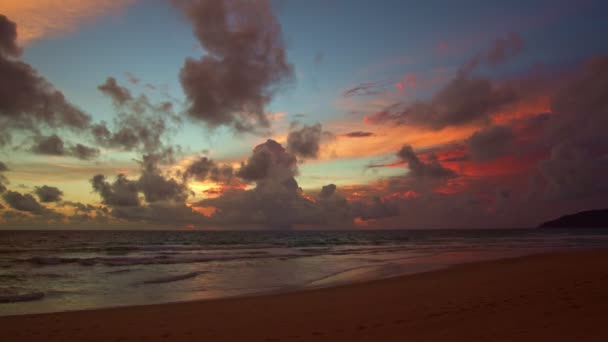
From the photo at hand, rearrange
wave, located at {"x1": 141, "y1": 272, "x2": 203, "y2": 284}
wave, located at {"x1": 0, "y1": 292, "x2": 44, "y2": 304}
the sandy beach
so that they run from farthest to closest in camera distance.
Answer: wave, located at {"x1": 141, "y1": 272, "x2": 203, "y2": 284}, wave, located at {"x1": 0, "y1": 292, "x2": 44, "y2": 304}, the sandy beach

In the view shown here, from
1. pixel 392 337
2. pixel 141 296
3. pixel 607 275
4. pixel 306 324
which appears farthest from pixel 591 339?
pixel 141 296

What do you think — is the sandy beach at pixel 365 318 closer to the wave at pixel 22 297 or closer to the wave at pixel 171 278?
the wave at pixel 22 297

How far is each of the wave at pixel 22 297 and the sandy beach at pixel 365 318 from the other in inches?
163

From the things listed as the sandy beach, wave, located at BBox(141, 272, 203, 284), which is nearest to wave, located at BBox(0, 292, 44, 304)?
the sandy beach

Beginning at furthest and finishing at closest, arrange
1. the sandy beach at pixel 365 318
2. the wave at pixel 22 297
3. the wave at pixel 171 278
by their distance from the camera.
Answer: the wave at pixel 171 278
the wave at pixel 22 297
the sandy beach at pixel 365 318

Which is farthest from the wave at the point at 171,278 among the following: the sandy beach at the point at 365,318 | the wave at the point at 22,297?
the sandy beach at the point at 365,318

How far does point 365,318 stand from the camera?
916 cm

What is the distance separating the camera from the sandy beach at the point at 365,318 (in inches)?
297

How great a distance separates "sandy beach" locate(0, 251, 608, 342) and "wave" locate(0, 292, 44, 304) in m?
4.14

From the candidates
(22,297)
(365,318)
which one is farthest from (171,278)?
(365,318)

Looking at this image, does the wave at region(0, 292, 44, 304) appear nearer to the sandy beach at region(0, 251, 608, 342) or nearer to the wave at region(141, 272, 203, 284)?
the sandy beach at region(0, 251, 608, 342)

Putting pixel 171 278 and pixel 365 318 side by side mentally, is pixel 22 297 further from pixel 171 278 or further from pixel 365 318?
pixel 365 318

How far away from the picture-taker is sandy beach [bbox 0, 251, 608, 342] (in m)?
7.55

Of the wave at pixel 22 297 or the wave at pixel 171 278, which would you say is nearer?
the wave at pixel 22 297
